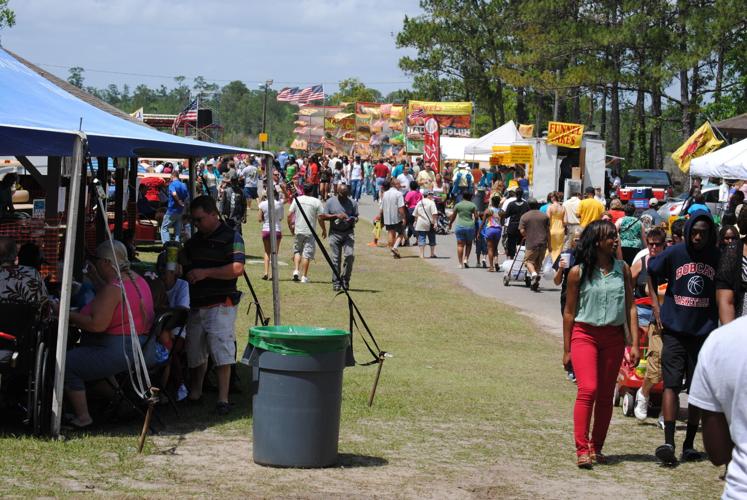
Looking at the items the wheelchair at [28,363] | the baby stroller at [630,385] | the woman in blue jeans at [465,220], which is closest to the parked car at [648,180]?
the woman in blue jeans at [465,220]

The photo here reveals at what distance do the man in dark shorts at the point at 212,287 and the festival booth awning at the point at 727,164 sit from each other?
12742 mm

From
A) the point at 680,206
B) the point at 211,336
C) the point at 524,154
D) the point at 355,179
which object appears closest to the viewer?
the point at 211,336

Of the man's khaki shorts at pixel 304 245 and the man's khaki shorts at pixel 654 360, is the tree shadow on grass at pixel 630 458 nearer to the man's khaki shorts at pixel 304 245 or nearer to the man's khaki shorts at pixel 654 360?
the man's khaki shorts at pixel 654 360

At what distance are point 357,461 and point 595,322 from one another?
188 cm

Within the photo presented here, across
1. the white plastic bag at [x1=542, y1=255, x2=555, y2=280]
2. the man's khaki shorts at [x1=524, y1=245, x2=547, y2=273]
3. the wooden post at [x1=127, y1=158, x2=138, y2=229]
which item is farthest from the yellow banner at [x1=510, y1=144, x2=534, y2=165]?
the wooden post at [x1=127, y1=158, x2=138, y2=229]

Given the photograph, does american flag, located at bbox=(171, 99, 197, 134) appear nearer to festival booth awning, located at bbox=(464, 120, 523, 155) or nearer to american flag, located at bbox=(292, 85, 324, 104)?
festival booth awning, located at bbox=(464, 120, 523, 155)

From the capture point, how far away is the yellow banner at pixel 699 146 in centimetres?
2703

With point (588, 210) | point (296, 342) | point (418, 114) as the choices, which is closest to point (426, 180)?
point (588, 210)

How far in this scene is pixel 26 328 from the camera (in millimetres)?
8070

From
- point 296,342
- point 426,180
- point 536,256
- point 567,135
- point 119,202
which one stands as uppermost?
point 567,135

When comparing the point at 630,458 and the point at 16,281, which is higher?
the point at 16,281

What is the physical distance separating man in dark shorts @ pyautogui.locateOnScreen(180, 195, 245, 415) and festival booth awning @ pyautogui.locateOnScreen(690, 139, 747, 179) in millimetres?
12742

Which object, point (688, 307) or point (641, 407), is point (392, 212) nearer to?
point (641, 407)

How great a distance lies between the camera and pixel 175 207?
24.7 metres
